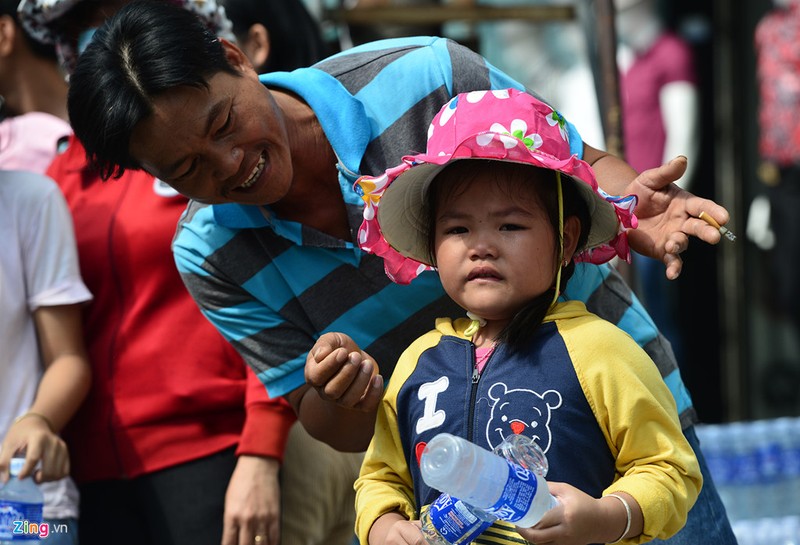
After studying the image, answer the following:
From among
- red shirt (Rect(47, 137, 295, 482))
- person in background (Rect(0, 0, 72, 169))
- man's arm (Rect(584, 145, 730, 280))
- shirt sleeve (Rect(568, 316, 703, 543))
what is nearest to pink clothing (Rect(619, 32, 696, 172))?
person in background (Rect(0, 0, 72, 169))

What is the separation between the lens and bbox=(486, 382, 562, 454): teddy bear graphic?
1.91m

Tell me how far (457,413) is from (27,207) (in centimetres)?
154

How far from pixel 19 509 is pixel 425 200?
1181 millimetres

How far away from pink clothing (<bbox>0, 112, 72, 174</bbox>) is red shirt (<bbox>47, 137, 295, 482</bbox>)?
0.43 m

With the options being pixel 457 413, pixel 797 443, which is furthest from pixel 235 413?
pixel 797 443

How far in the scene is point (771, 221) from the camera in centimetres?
598

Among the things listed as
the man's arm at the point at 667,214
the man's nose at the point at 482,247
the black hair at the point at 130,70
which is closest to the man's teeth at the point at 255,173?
the black hair at the point at 130,70

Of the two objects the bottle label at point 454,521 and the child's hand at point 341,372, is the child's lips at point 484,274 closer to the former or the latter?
the child's hand at point 341,372

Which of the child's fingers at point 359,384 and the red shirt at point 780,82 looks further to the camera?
the red shirt at point 780,82

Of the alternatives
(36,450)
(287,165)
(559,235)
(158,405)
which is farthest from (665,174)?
(36,450)

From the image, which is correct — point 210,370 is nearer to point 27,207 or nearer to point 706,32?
point 27,207

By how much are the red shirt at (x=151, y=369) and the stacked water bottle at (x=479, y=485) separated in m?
1.19

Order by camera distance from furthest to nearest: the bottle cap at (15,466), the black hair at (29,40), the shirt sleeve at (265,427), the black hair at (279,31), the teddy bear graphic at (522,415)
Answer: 1. the black hair at (29,40)
2. the black hair at (279,31)
3. the shirt sleeve at (265,427)
4. the bottle cap at (15,466)
5. the teddy bear graphic at (522,415)

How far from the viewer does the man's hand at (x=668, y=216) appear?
1.95 metres
